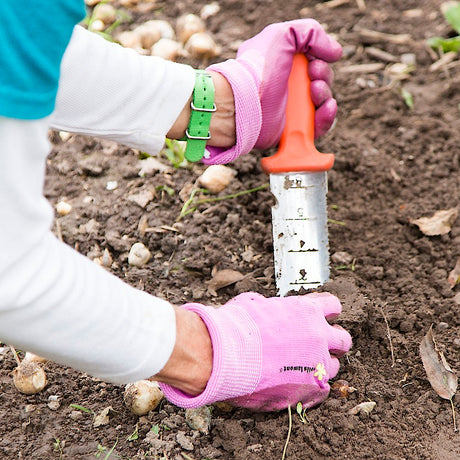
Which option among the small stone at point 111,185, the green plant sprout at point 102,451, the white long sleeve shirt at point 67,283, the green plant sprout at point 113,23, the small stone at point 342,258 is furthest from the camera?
the green plant sprout at point 113,23

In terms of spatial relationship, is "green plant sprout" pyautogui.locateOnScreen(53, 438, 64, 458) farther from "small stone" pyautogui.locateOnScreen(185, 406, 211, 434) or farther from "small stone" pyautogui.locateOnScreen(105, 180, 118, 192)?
"small stone" pyautogui.locateOnScreen(105, 180, 118, 192)

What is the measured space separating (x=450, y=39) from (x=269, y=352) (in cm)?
169

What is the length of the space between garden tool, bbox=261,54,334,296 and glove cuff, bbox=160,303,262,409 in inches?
13.4

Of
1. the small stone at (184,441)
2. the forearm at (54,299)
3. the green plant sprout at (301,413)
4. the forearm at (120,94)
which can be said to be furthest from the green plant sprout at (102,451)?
the forearm at (120,94)

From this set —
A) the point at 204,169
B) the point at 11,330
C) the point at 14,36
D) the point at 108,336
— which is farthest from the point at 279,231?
the point at 14,36

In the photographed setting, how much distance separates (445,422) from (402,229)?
25.3 inches

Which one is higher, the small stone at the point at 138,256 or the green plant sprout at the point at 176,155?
the green plant sprout at the point at 176,155

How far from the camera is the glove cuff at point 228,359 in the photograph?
1.28m

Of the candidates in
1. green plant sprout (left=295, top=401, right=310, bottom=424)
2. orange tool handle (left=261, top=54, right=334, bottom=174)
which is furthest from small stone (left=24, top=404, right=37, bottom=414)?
orange tool handle (left=261, top=54, right=334, bottom=174)

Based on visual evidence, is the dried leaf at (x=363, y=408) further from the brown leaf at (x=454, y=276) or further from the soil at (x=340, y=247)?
the brown leaf at (x=454, y=276)

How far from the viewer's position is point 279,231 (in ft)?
5.66

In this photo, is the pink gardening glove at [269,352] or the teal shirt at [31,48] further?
the pink gardening glove at [269,352]

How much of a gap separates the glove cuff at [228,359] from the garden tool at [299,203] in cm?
34

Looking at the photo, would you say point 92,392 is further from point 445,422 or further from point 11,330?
point 445,422
